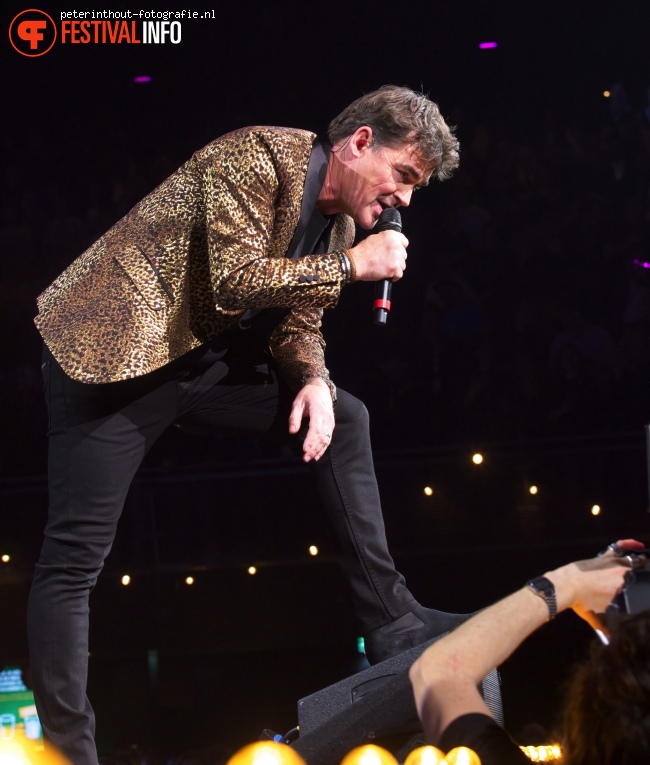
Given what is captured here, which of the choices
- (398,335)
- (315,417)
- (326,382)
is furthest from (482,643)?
(398,335)

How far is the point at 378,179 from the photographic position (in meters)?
1.69

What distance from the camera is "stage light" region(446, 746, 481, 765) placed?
30.3 inches

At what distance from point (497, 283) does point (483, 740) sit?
3.90 m

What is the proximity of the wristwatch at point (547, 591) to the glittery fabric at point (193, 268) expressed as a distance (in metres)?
0.80

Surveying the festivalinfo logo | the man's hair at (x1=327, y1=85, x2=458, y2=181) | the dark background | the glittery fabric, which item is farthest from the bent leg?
the festivalinfo logo

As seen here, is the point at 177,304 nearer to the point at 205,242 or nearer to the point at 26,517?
the point at 205,242

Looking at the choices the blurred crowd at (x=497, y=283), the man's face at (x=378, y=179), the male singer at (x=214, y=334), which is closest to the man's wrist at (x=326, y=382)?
the male singer at (x=214, y=334)

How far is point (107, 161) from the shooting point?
4617 mm

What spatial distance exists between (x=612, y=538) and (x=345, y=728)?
8.91ft

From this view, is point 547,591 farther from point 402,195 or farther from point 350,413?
point 402,195

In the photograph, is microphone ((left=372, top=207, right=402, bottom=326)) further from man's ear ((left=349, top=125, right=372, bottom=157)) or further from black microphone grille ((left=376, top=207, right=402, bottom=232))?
man's ear ((left=349, top=125, right=372, bottom=157))

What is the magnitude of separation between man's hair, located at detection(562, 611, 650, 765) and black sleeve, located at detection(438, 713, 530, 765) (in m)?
0.06

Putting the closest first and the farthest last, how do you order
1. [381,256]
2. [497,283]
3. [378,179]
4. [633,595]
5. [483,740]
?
[483,740] < [633,595] < [381,256] < [378,179] < [497,283]

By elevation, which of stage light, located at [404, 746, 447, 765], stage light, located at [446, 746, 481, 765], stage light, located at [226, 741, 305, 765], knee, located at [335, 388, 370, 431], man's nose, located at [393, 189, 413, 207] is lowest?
stage light, located at [404, 746, 447, 765]
